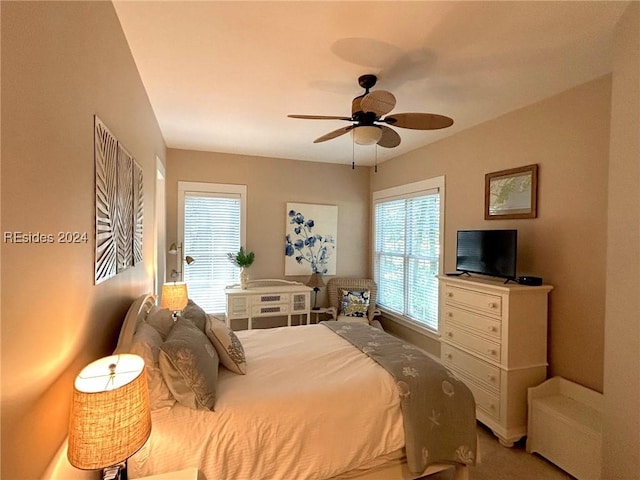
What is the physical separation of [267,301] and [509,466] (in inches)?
115

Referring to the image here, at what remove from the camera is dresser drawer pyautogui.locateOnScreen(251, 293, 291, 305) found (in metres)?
4.10

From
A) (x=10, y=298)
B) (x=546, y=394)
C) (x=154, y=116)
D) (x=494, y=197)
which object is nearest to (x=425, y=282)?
(x=494, y=197)

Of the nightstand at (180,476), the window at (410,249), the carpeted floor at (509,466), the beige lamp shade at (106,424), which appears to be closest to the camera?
the beige lamp shade at (106,424)

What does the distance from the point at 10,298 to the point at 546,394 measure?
10.3 ft

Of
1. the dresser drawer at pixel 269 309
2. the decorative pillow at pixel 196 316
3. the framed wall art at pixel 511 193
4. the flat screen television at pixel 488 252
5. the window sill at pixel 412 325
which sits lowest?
the window sill at pixel 412 325

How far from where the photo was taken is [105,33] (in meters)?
1.47

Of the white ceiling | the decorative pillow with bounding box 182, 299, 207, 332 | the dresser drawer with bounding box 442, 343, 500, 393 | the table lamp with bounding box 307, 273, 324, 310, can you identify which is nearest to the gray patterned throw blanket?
the dresser drawer with bounding box 442, 343, 500, 393

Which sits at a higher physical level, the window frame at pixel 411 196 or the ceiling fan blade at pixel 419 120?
the ceiling fan blade at pixel 419 120

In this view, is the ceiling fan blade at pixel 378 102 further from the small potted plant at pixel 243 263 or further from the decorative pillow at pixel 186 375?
the small potted plant at pixel 243 263

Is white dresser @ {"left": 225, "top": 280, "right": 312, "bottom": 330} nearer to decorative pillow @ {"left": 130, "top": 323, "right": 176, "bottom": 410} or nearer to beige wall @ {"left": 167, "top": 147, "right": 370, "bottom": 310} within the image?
beige wall @ {"left": 167, "top": 147, "right": 370, "bottom": 310}

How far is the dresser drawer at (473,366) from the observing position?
96.9 inches

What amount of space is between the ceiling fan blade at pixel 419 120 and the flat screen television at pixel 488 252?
1152mm

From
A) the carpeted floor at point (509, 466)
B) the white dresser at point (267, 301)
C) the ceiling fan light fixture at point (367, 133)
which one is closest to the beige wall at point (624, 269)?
the carpeted floor at point (509, 466)

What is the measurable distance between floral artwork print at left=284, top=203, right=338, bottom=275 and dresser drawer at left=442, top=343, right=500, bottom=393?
225 centimetres
